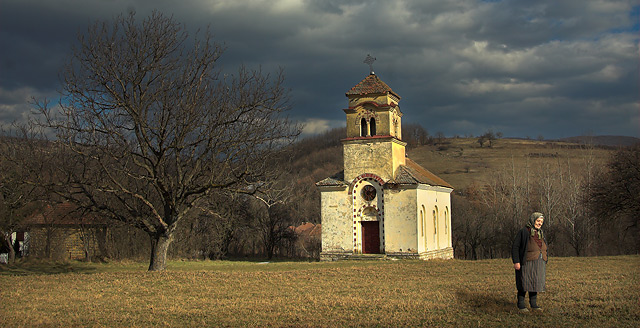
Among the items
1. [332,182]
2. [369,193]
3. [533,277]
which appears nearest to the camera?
[533,277]

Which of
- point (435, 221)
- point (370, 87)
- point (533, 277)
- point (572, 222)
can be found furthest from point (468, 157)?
point (533, 277)

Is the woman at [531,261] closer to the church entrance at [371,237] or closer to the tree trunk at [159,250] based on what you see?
the tree trunk at [159,250]

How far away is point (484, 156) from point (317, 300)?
95208 mm

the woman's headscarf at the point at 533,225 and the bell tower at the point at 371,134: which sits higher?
the bell tower at the point at 371,134

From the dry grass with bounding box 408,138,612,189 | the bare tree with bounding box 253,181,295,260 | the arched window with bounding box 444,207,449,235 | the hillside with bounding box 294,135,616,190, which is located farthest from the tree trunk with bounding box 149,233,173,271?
the dry grass with bounding box 408,138,612,189

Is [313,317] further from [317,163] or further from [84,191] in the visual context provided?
[317,163]

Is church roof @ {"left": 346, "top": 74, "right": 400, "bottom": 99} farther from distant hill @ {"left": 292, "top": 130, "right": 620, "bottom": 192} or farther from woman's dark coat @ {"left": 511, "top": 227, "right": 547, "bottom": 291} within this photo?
distant hill @ {"left": 292, "top": 130, "right": 620, "bottom": 192}

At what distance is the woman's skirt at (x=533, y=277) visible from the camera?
10.6 m

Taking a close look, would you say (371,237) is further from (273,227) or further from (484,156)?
(484,156)

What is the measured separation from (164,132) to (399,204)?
1757 centimetres

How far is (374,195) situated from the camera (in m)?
33.9

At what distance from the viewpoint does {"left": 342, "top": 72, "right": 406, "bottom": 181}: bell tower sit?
33.8 m

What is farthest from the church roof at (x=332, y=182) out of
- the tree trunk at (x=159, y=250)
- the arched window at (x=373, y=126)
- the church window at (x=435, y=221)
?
the tree trunk at (x=159, y=250)

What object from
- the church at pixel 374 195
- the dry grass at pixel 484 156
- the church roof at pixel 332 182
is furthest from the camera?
the dry grass at pixel 484 156
